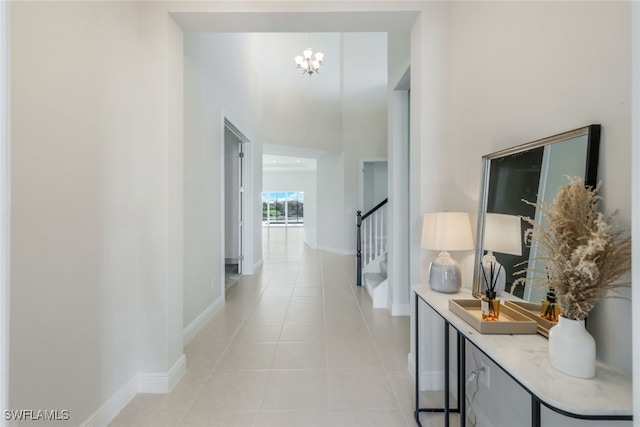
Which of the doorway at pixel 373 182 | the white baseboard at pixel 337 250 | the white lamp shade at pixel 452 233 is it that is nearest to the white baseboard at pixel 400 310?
the white lamp shade at pixel 452 233

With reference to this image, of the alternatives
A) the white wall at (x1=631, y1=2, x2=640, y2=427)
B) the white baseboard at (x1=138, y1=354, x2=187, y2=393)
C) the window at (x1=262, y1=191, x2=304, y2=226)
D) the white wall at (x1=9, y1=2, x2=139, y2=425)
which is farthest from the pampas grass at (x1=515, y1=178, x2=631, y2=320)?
the window at (x1=262, y1=191, x2=304, y2=226)

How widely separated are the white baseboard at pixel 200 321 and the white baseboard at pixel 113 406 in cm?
66

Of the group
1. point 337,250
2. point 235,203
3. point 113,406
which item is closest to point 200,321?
point 113,406

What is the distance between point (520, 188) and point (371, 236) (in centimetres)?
346

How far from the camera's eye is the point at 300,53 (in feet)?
23.6

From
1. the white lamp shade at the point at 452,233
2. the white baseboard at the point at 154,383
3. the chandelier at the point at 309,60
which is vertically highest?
the chandelier at the point at 309,60

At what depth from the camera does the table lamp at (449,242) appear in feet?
5.27

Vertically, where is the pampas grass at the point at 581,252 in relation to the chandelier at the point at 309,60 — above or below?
below

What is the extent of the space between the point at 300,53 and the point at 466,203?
6.86m

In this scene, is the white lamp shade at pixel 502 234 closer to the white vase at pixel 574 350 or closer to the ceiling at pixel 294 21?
the white vase at pixel 574 350

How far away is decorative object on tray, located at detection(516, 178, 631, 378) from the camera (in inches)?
31.1

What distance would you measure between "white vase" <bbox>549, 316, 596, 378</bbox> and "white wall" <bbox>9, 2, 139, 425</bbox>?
1.99m

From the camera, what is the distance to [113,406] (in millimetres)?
1727

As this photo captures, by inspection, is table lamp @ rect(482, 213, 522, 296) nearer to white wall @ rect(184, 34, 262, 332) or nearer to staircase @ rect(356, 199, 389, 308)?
white wall @ rect(184, 34, 262, 332)
